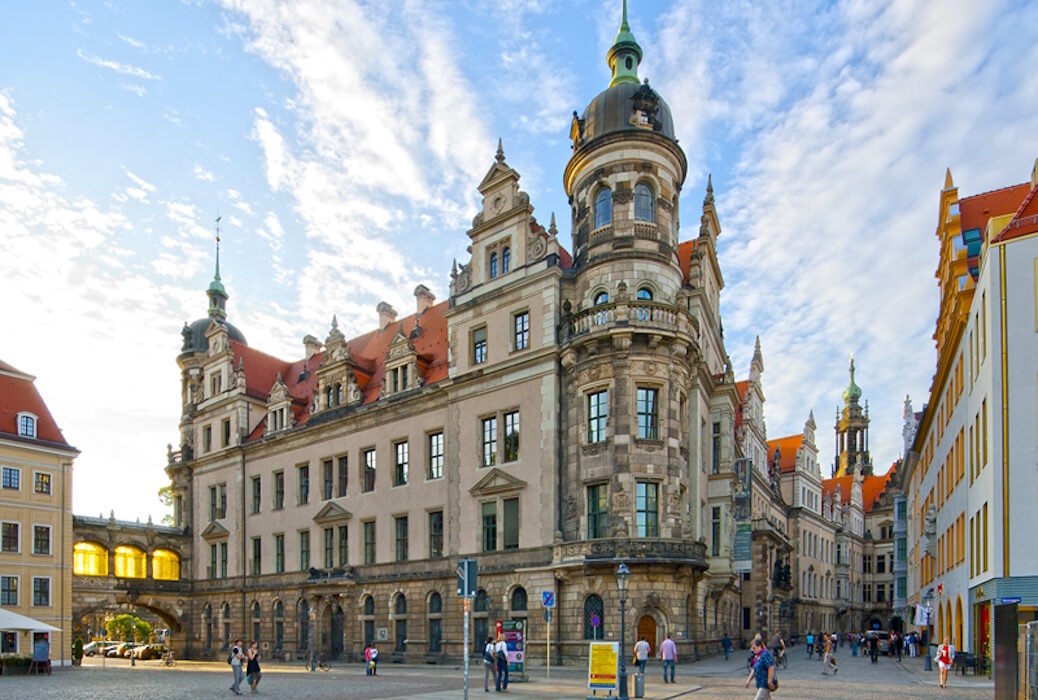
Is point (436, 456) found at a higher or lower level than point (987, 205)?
lower

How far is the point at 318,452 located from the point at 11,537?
55.9ft

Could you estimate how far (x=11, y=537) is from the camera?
48.7 m

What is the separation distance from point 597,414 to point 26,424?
113 feet

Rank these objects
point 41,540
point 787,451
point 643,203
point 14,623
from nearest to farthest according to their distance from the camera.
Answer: point 14,623 → point 643,203 → point 41,540 → point 787,451

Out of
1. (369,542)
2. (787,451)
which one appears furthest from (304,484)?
(787,451)

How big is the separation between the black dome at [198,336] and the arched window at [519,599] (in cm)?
3639

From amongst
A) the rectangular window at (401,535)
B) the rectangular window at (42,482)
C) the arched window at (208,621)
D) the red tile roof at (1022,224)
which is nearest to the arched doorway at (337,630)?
the rectangular window at (401,535)

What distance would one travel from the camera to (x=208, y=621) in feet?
193

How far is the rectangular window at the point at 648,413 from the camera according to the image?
119 feet

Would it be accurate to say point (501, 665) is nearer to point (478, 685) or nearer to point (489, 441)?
point (478, 685)

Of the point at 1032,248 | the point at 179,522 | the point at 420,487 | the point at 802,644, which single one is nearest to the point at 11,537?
the point at 179,522

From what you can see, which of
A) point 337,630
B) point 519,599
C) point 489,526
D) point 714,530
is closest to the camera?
point 519,599

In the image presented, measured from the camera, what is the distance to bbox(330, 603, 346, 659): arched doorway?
48.0 metres

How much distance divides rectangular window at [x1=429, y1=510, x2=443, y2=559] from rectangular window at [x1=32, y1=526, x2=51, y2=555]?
924 inches
